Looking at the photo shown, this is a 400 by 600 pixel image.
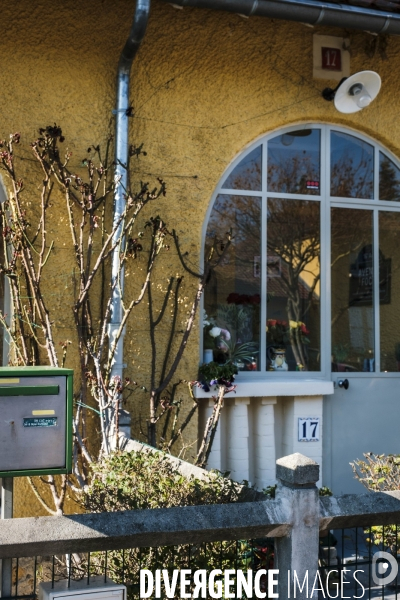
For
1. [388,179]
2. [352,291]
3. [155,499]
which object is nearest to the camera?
[155,499]

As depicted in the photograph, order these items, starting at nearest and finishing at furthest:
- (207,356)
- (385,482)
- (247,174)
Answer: (385,482) < (207,356) < (247,174)

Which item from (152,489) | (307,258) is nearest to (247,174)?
(307,258)

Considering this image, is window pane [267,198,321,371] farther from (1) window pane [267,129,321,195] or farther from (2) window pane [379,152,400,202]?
(2) window pane [379,152,400,202]

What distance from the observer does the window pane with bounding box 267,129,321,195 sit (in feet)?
22.8

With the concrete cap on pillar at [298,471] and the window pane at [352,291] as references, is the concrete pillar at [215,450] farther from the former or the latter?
the concrete cap on pillar at [298,471]

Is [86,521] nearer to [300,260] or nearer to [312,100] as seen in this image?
[300,260]

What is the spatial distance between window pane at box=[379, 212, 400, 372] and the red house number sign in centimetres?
142

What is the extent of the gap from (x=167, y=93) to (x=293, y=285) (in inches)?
79.5

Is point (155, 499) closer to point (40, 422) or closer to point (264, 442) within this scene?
point (40, 422)

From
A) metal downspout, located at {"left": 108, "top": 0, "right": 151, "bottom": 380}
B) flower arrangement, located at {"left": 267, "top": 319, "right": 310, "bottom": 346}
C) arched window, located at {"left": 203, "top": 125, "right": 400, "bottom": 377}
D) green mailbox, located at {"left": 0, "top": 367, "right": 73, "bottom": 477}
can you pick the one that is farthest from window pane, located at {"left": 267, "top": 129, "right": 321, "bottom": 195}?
green mailbox, located at {"left": 0, "top": 367, "right": 73, "bottom": 477}

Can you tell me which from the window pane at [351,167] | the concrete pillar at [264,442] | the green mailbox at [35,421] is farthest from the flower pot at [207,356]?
the green mailbox at [35,421]

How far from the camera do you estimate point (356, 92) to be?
649cm

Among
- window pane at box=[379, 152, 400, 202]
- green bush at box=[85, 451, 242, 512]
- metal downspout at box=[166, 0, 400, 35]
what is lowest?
green bush at box=[85, 451, 242, 512]

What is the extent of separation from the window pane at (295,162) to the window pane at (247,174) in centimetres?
12
